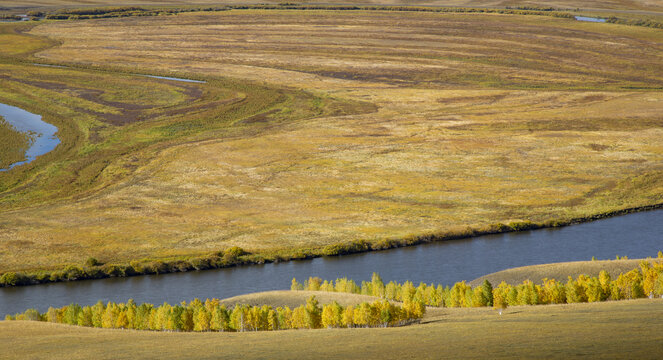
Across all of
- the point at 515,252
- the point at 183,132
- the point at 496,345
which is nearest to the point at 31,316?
the point at 496,345

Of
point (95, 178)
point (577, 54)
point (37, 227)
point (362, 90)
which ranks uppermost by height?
point (577, 54)

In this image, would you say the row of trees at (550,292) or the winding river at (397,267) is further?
the winding river at (397,267)

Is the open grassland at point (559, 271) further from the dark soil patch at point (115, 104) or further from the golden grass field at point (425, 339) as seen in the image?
the dark soil patch at point (115, 104)

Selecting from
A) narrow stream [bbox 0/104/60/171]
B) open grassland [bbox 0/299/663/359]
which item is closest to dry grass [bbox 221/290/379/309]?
open grassland [bbox 0/299/663/359]

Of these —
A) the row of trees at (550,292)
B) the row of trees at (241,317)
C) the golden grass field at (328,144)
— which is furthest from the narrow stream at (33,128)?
the row of trees at (550,292)

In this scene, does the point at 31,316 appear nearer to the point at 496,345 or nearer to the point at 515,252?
the point at 496,345

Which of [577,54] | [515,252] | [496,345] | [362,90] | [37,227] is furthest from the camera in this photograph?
[577,54]
